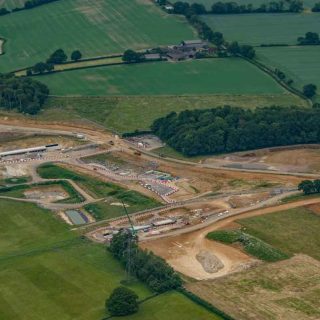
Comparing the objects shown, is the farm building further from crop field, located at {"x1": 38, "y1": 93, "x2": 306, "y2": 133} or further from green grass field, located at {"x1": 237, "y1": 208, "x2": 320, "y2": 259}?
green grass field, located at {"x1": 237, "y1": 208, "x2": 320, "y2": 259}

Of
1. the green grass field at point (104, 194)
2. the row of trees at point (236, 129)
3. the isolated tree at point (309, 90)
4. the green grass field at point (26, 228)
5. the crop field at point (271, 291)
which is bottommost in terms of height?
the crop field at point (271, 291)

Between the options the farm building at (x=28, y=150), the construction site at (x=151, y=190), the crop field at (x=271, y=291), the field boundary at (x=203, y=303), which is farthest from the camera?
the farm building at (x=28, y=150)

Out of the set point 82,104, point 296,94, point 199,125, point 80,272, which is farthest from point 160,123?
point 80,272

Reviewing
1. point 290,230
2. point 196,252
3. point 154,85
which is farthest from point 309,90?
point 196,252

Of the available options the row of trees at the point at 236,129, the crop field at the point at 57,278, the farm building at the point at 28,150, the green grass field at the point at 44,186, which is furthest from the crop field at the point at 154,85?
the crop field at the point at 57,278

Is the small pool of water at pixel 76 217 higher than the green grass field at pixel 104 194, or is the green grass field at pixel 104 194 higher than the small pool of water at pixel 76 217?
the green grass field at pixel 104 194

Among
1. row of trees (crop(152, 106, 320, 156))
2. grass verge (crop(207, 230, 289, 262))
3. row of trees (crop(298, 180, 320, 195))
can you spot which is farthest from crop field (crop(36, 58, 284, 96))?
grass verge (crop(207, 230, 289, 262))

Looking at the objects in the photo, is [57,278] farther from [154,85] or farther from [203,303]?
[154,85]

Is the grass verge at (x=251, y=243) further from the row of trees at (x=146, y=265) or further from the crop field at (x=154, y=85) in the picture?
the crop field at (x=154, y=85)
